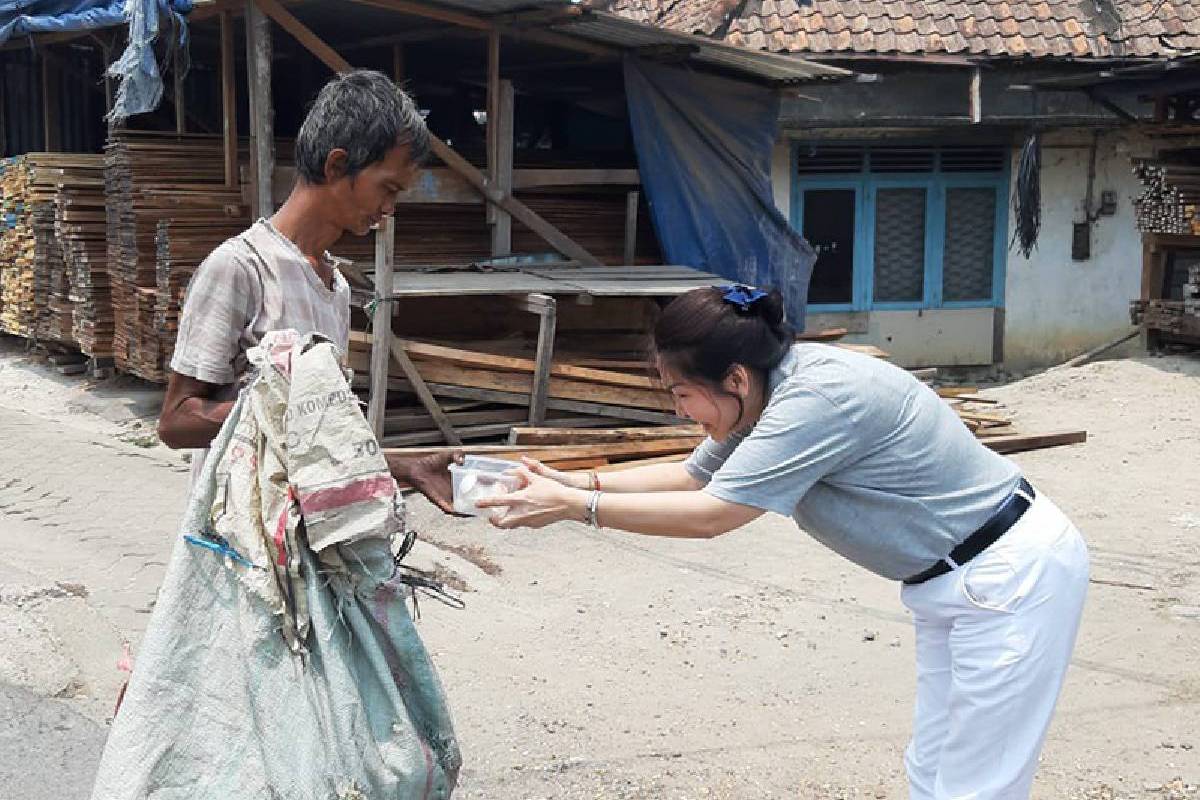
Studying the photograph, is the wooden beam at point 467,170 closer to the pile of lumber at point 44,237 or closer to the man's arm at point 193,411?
the pile of lumber at point 44,237

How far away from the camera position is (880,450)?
2900mm

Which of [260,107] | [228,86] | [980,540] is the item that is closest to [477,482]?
[980,540]

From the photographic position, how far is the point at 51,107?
13.2 meters

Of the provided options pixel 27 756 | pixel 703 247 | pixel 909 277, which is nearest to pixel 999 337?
pixel 909 277

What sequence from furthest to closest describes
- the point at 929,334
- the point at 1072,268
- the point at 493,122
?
the point at 1072,268 → the point at 929,334 → the point at 493,122

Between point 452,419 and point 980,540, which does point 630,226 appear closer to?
point 452,419

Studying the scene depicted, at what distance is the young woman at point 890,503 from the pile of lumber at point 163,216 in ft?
24.5

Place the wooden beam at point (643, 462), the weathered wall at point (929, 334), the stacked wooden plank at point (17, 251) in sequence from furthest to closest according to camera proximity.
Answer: the weathered wall at point (929, 334) < the stacked wooden plank at point (17, 251) < the wooden beam at point (643, 462)

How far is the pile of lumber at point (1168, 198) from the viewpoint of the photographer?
1283cm

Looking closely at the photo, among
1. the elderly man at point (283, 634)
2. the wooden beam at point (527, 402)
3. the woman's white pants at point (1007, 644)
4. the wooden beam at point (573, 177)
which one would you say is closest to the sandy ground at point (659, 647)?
the wooden beam at point (527, 402)

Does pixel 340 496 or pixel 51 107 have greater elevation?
pixel 51 107

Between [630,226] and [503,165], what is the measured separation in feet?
4.53

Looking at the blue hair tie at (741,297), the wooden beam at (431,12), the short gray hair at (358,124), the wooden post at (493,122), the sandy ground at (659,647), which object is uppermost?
the wooden beam at (431,12)

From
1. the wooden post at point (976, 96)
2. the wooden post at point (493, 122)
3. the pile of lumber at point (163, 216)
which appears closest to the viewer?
the pile of lumber at point (163, 216)
